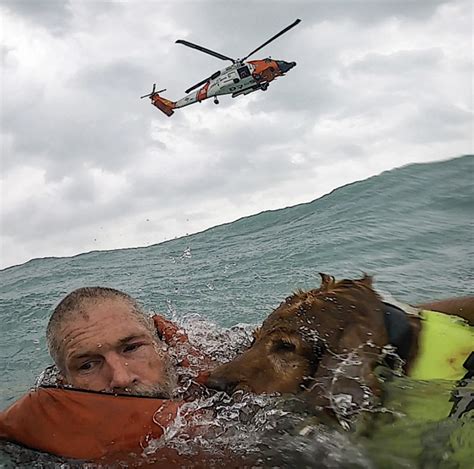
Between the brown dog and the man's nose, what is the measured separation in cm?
61

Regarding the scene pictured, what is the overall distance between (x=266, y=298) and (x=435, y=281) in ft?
7.24

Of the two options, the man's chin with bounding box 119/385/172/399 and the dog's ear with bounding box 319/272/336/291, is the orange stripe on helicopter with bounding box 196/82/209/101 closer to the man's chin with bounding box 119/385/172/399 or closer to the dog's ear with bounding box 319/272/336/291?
the man's chin with bounding box 119/385/172/399

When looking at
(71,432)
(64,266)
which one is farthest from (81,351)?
(64,266)

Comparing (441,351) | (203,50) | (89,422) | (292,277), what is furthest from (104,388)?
(203,50)

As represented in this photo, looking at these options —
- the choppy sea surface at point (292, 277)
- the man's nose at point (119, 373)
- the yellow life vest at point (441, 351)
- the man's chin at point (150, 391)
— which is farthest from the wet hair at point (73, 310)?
the yellow life vest at point (441, 351)

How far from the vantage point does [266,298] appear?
8688mm

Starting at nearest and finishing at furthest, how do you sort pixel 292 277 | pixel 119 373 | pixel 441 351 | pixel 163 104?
pixel 441 351, pixel 119 373, pixel 292 277, pixel 163 104

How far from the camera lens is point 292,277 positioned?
10.0 metres

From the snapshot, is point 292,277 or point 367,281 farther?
point 292,277

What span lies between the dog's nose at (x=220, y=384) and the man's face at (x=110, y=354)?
A: 0.57 metres

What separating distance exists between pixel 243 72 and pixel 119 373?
24.5 meters

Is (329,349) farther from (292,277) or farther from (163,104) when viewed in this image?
(163,104)

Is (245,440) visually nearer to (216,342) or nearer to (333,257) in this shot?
(216,342)

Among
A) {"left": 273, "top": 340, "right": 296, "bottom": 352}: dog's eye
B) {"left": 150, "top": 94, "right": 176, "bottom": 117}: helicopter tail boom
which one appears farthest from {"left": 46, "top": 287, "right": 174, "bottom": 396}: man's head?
{"left": 150, "top": 94, "right": 176, "bottom": 117}: helicopter tail boom
